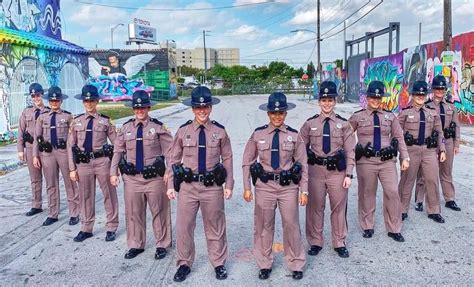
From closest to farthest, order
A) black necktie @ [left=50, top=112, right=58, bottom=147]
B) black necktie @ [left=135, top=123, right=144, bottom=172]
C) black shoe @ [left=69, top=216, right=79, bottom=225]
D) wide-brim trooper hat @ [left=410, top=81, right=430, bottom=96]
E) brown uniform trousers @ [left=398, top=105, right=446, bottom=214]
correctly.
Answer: black necktie @ [left=135, top=123, right=144, bottom=172], wide-brim trooper hat @ [left=410, top=81, right=430, bottom=96], brown uniform trousers @ [left=398, top=105, right=446, bottom=214], black necktie @ [left=50, top=112, right=58, bottom=147], black shoe @ [left=69, top=216, right=79, bottom=225]

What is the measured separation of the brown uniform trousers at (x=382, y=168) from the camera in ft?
17.2

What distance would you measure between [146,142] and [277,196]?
158 cm

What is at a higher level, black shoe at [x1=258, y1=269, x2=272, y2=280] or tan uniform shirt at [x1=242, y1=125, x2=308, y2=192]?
tan uniform shirt at [x1=242, y1=125, x2=308, y2=192]

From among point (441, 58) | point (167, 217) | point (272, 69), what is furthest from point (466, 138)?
point (272, 69)

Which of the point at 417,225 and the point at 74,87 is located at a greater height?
the point at 74,87

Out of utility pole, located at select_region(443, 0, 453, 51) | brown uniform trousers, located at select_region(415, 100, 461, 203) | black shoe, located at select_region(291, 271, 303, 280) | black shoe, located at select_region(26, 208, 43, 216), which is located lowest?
black shoe, located at select_region(291, 271, 303, 280)

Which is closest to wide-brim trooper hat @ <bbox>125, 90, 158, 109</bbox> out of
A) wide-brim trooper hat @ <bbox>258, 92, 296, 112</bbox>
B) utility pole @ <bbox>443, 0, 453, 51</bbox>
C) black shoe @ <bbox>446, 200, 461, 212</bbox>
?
wide-brim trooper hat @ <bbox>258, 92, 296, 112</bbox>

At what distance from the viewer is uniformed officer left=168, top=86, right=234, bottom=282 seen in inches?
170

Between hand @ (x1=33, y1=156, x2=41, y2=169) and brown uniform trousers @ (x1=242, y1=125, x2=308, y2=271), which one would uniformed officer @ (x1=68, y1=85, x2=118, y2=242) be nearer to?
hand @ (x1=33, y1=156, x2=41, y2=169)

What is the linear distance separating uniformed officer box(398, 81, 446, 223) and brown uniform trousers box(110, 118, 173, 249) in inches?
129

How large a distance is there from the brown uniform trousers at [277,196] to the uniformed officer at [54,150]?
3.05 metres

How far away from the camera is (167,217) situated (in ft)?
16.6

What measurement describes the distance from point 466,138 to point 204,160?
11.2 m

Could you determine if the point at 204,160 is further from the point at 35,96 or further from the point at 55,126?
the point at 35,96
